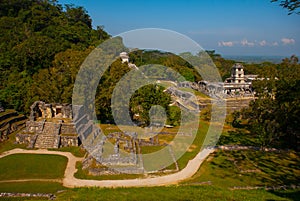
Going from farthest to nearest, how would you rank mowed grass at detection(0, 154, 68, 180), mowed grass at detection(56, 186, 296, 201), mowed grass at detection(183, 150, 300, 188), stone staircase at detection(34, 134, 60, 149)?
1. stone staircase at detection(34, 134, 60, 149)
2. mowed grass at detection(0, 154, 68, 180)
3. mowed grass at detection(183, 150, 300, 188)
4. mowed grass at detection(56, 186, 296, 201)

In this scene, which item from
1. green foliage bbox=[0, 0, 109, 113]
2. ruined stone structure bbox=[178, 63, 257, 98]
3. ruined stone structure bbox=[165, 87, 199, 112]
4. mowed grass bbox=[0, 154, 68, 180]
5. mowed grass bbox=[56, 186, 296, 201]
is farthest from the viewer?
ruined stone structure bbox=[178, 63, 257, 98]

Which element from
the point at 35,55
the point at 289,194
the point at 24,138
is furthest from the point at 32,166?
the point at 35,55

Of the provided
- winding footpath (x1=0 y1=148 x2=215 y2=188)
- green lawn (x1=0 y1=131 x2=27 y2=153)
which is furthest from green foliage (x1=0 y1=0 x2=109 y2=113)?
winding footpath (x1=0 y1=148 x2=215 y2=188)

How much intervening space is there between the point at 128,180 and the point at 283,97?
1680 centimetres

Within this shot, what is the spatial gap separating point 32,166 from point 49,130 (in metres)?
Answer: 5.36

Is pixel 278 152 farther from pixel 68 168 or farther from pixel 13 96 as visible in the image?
pixel 13 96

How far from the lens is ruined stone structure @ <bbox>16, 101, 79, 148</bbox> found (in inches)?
899

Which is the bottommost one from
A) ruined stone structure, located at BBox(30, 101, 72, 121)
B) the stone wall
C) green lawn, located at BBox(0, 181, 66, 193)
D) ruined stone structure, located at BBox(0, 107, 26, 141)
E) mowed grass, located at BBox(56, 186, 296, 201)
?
green lawn, located at BBox(0, 181, 66, 193)

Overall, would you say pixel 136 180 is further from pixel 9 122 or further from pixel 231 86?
pixel 231 86

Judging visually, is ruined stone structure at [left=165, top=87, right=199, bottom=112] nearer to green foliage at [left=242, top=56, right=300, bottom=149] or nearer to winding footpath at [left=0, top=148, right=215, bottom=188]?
green foliage at [left=242, top=56, right=300, bottom=149]

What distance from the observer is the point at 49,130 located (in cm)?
2394

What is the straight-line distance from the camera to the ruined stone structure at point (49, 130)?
74.9 ft

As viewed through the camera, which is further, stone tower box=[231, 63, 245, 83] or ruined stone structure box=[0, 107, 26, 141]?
stone tower box=[231, 63, 245, 83]

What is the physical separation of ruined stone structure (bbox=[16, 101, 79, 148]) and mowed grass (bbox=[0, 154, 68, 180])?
82.0 inches
